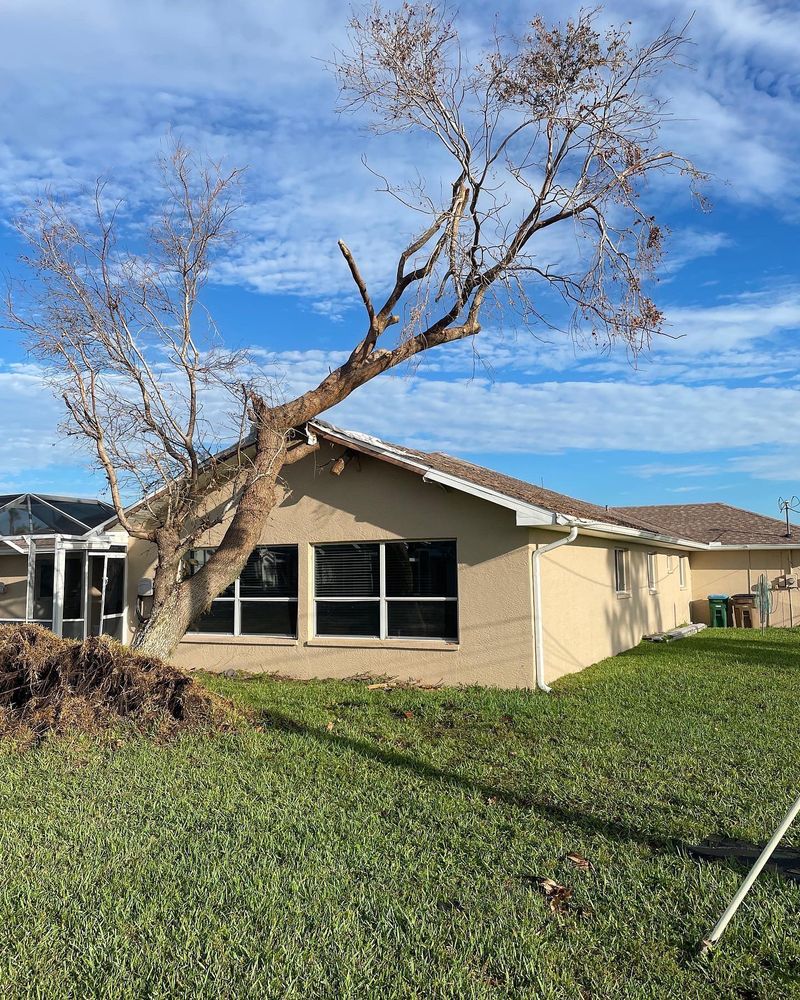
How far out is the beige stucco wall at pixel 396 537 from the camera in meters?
11.9

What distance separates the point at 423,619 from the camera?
12.7 metres

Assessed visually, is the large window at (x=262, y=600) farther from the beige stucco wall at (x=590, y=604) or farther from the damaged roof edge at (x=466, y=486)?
the beige stucco wall at (x=590, y=604)

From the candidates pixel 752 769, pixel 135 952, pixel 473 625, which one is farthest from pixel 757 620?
pixel 135 952

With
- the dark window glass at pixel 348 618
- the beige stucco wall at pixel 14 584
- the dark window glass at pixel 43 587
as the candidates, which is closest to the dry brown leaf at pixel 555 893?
the dark window glass at pixel 348 618

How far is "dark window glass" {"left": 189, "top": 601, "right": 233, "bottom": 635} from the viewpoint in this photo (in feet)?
47.7

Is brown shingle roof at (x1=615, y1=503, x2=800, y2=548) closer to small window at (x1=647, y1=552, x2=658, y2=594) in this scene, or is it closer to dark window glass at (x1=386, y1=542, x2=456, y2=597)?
small window at (x1=647, y1=552, x2=658, y2=594)

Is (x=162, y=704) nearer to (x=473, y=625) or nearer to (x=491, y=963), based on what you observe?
(x=473, y=625)

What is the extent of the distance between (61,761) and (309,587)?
21.2 feet

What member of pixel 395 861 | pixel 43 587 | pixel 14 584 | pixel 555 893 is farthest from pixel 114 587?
pixel 555 893

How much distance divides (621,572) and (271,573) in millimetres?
8118

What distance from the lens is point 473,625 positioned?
39.7 feet

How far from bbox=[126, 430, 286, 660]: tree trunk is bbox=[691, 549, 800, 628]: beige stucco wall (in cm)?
1822

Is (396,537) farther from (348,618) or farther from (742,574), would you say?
(742,574)

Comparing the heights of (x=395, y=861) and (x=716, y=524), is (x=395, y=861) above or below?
below
